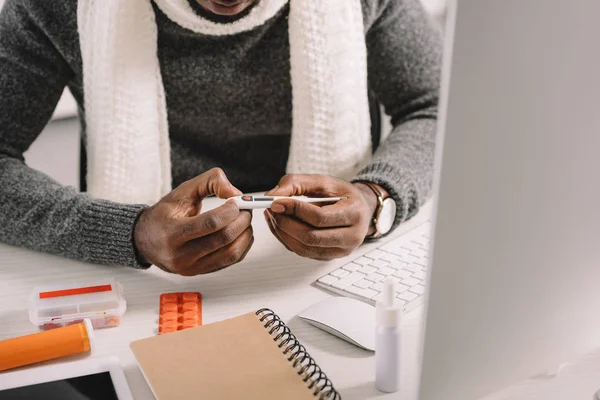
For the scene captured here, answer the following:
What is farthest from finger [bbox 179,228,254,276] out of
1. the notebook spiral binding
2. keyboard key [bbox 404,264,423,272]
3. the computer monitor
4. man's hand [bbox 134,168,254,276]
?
the computer monitor

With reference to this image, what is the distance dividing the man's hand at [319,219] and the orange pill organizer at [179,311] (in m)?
0.13

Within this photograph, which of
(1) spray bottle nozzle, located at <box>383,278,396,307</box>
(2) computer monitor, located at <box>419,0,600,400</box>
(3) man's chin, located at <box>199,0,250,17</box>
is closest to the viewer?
(2) computer monitor, located at <box>419,0,600,400</box>

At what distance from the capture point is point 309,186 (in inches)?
33.2

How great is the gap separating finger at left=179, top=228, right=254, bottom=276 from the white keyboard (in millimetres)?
102

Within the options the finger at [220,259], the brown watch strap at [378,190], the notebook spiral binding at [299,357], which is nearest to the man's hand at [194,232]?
the finger at [220,259]

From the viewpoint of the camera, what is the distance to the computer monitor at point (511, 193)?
1.34ft

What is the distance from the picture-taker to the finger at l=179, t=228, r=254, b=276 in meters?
0.78

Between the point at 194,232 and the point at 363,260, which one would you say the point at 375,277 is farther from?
the point at 194,232

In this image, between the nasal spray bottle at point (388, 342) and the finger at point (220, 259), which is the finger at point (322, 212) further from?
the nasal spray bottle at point (388, 342)

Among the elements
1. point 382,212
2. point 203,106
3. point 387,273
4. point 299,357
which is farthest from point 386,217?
point 203,106

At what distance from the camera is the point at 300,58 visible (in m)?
1.13

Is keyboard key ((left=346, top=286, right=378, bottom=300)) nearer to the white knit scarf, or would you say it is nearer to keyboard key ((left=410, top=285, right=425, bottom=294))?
keyboard key ((left=410, top=285, right=425, bottom=294))

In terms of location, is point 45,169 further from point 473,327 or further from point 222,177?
point 473,327

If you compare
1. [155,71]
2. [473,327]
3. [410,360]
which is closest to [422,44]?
[155,71]
